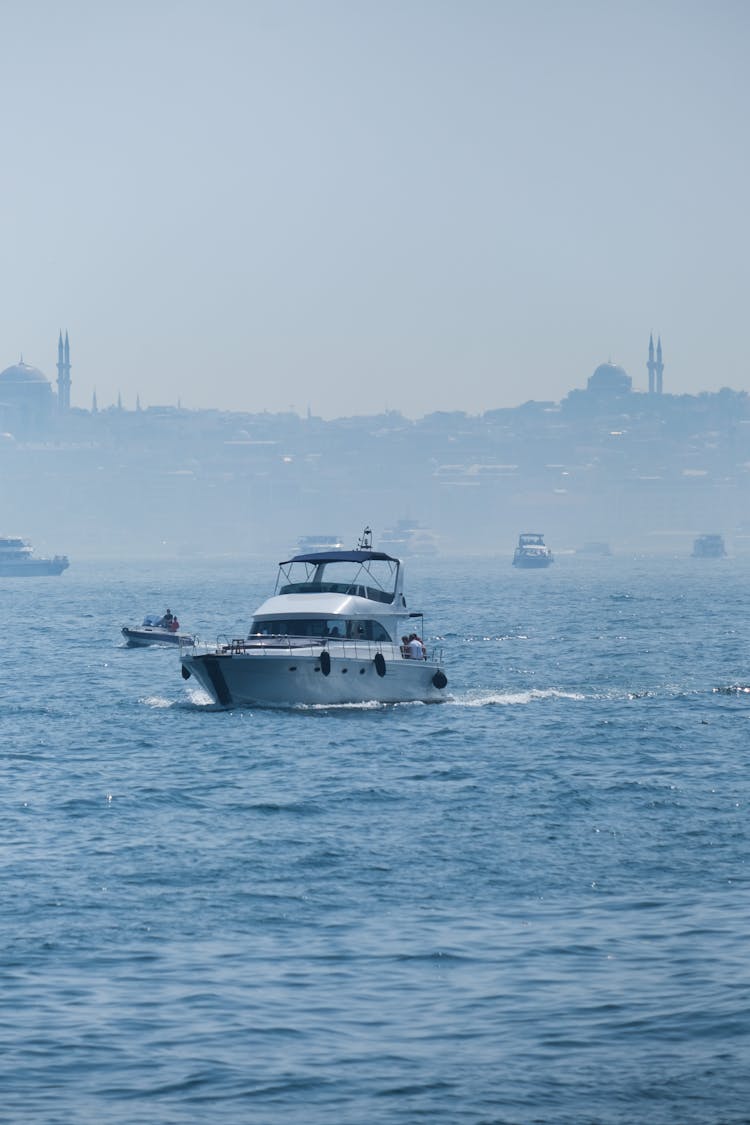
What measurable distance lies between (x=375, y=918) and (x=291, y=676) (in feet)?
87.1

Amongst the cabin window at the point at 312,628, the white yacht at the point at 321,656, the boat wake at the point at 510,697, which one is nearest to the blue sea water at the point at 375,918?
the white yacht at the point at 321,656

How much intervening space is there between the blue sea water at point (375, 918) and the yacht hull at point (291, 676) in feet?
1.83

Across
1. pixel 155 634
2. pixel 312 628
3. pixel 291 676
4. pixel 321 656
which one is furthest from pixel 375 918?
pixel 155 634

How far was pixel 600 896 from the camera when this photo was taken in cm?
2675

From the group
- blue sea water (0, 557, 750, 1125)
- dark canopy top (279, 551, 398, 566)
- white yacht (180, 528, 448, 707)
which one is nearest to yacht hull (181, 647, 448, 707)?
white yacht (180, 528, 448, 707)

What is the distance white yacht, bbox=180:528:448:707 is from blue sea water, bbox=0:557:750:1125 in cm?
84

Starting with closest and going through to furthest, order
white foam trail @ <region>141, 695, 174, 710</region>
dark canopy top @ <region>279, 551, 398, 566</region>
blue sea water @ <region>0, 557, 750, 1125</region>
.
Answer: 1. blue sea water @ <region>0, 557, 750, 1125</region>
2. dark canopy top @ <region>279, 551, 398, 566</region>
3. white foam trail @ <region>141, 695, 174, 710</region>

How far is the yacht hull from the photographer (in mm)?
51719

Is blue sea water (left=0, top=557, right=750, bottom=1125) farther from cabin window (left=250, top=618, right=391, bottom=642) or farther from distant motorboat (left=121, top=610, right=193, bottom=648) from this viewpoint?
distant motorboat (left=121, top=610, right=193, bottom=648)

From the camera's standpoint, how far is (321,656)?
51531 millimetres

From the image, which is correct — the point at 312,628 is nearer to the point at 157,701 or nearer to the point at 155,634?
the point at 157,701

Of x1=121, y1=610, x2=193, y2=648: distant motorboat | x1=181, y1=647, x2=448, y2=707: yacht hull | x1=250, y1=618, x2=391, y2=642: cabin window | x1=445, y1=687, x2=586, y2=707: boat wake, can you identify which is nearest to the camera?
x1=181, y1=647, x2=448, y2=707: yacht hull

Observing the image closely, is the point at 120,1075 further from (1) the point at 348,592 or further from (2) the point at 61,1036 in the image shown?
(1) the point at 348,592

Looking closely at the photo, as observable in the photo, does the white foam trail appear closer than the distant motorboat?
Yes
